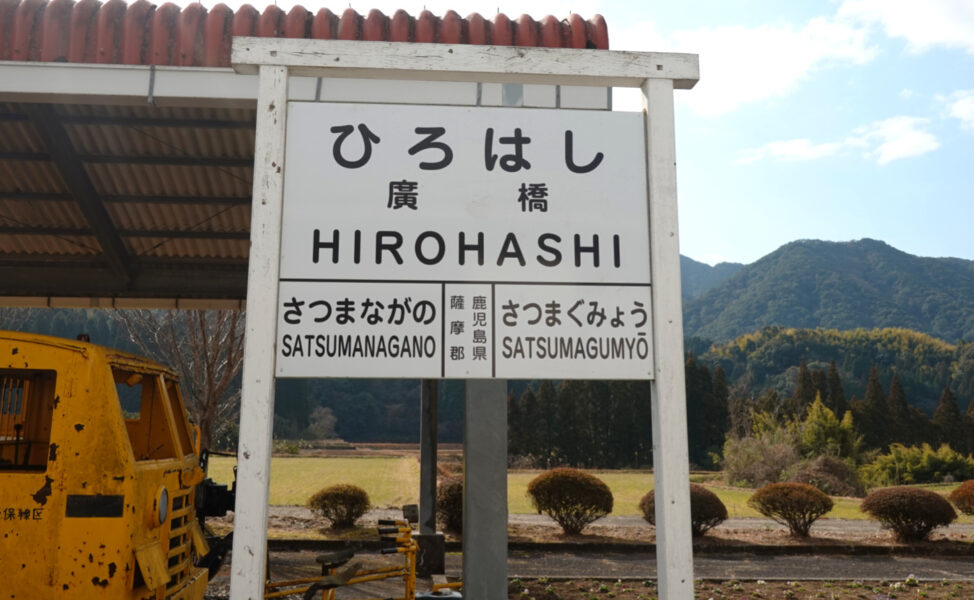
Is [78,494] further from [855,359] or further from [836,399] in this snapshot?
[855,359]

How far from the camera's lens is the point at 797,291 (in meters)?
160

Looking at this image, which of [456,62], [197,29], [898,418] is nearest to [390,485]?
[197,29]

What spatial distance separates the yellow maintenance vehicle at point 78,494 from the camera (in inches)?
146

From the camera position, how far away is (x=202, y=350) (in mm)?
14555

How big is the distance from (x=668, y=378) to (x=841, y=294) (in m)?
173

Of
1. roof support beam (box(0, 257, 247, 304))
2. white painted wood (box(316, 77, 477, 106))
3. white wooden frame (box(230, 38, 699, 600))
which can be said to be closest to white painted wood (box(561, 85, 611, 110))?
white painted wood (box(316, 77, 477, 106))

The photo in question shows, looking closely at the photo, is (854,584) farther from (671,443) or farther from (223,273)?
(223,273)

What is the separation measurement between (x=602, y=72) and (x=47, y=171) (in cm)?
666

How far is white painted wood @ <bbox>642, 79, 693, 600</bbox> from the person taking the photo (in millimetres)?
3068

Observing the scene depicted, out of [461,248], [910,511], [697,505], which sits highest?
[461,248]

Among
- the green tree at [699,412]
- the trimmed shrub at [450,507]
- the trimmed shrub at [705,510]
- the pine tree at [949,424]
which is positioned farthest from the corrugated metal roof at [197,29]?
the pine tree at [949,424]

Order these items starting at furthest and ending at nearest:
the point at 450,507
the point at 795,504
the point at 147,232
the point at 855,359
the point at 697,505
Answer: the point at 855,359
the point at 795,504
the point at 697,505
the point at 450,507
the point at 147,232

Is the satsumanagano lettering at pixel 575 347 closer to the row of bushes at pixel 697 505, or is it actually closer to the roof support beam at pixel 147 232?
the roof support beam at pixel 147 232

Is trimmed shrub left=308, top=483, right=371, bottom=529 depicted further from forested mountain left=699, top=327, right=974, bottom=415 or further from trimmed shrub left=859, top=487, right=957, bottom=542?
forested mountain left=699, top=327, right=974, bottom=415
